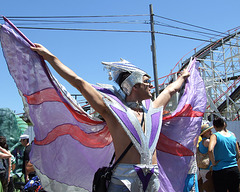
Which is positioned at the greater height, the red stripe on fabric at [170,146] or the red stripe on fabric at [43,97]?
the red stripe on fabric at [43,97]

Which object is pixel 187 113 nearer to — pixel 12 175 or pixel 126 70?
pixel 126 70

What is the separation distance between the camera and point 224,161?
164 inches

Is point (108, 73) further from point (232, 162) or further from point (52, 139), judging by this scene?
point (232, 162)

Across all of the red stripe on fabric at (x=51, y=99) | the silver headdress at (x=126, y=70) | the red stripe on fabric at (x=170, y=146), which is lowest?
the red stripe on fabric at (x=170, y=146)

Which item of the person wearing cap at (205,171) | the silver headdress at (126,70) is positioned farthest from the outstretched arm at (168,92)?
the person wearing cap at (205,171)

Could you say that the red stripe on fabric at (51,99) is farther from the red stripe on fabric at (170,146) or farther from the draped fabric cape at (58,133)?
the red stripe on fabric at (170,146)

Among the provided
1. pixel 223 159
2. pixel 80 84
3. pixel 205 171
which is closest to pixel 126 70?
pixel 80 84

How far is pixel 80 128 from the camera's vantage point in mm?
2854

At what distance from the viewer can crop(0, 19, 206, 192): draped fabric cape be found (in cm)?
275

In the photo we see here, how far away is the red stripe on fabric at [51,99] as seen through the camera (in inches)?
110

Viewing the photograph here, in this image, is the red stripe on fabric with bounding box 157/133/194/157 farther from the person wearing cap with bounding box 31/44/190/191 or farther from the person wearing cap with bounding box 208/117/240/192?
the person wearing cap with bounding box 208/117/240/192

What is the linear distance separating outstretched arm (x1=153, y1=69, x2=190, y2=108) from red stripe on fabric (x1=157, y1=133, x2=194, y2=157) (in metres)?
0.32

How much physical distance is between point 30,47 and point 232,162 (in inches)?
118

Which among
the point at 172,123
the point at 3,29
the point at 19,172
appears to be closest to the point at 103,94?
the point at 172,123
